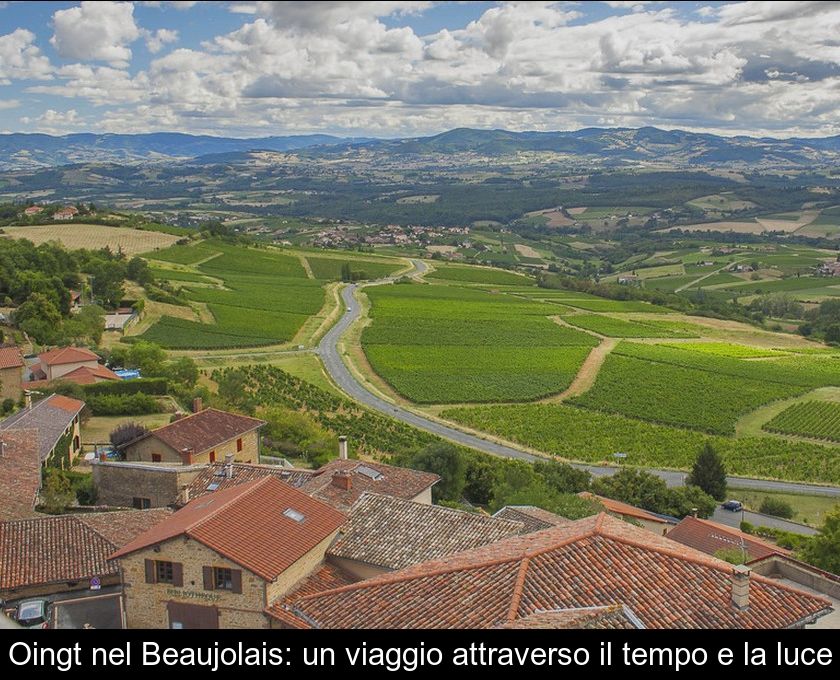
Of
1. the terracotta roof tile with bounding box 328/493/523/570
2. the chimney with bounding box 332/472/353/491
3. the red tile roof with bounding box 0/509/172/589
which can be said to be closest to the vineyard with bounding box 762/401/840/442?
the chimney with bounding box 332/472/353/491

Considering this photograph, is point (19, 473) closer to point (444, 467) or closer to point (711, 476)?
point (444, 467)

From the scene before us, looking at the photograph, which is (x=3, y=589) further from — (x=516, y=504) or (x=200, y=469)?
(x=516, y=504)

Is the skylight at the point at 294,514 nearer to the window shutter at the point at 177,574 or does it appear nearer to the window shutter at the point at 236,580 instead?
the window shutter at the point at 236,580

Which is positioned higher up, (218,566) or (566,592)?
(566,592)

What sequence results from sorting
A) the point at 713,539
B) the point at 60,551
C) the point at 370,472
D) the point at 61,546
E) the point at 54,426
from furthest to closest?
the point at 54,426, the point at 713,539, the point at 370,472, the point at 61,546, the point at 60,551

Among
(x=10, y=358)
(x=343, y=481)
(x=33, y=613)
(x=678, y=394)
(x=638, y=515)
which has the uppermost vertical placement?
(x=343, y=481)

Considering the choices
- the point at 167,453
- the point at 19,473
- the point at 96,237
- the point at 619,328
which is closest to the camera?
the point at 19,473

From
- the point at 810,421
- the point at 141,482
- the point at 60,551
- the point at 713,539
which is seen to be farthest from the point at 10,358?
the point at 810,421
